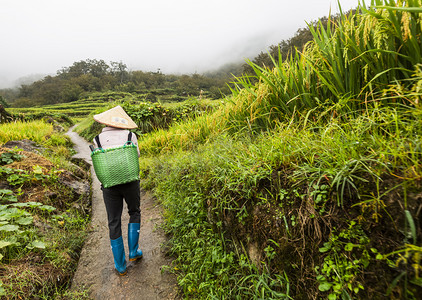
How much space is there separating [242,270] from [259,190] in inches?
29.4

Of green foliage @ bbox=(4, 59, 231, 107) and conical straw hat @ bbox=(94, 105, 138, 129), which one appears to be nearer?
conical straw hat @ bbox=(94, 105, 138, 129)

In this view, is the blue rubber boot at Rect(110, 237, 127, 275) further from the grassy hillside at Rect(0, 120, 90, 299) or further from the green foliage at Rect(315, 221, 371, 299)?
the green foliage at Rect(315, 221, 371, 299)

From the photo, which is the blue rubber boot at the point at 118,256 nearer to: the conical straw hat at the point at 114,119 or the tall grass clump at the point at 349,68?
the conical straw hat at the point at 114,119

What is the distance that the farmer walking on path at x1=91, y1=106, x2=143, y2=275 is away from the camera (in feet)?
7.74

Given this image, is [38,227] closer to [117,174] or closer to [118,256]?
[118,256]

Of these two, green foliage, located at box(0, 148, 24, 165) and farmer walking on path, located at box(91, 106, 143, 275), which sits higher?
green foliage, located at box(0, 148, 24, 165)

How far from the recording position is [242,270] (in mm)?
1772

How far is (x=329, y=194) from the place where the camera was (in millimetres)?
1326

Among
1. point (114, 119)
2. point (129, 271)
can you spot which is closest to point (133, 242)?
point (129, 271)

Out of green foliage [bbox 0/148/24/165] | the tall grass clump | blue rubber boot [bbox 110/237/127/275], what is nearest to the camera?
the tall grass clump

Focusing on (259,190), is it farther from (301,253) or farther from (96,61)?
(96,61)

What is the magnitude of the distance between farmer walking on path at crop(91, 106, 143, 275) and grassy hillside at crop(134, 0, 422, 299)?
0.64m

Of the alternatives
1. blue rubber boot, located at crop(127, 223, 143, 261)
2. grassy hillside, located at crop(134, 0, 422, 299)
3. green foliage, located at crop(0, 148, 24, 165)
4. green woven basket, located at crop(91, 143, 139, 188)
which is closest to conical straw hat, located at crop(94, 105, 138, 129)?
green woven basket, located at crop(91, 143, 139, 188)

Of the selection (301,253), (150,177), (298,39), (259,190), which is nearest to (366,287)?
(301,253)
